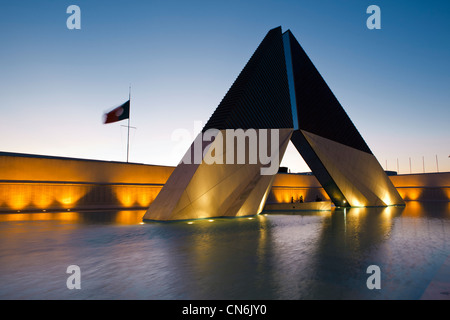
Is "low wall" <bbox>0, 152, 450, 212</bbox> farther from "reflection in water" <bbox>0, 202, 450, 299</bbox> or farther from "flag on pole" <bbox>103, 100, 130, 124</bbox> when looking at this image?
"reflection in water" <bbox>0, 202, 450, 299</bbox>

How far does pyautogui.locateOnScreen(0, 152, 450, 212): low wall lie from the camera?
51.6 ft

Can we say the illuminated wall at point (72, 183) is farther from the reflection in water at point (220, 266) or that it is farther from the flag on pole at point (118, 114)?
the reflection in water at point (220, 266)

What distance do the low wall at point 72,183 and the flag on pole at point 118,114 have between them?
3190 mm

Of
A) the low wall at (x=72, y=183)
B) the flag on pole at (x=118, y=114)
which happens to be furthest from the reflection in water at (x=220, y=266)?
the flag on pole at (x=118, y=114)

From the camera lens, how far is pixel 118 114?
2012 centimetres

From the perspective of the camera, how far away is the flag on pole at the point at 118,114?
65.4 ft

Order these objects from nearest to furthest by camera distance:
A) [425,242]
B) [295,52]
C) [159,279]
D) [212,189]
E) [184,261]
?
[159,279]
[184,261]
[425,242]
[212,189]
[295,52]

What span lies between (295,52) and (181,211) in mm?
11445

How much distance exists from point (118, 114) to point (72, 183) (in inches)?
220

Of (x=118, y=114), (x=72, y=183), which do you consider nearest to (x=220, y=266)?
(x=72, y=183)

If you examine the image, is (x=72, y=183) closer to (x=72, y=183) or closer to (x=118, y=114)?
(x=72, y=183)

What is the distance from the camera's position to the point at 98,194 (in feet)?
60.8
